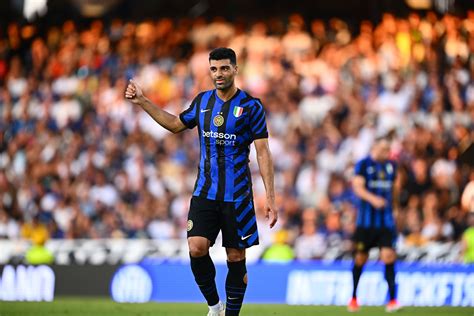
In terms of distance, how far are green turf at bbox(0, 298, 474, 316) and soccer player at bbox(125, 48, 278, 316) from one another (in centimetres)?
305

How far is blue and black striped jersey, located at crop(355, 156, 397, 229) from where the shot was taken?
1265 cm

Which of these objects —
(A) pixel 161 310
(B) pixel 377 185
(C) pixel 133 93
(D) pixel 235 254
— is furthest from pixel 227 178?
(B) pixel 377 185

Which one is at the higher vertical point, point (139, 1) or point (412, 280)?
point (139, 1)

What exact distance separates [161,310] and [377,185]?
314 cm

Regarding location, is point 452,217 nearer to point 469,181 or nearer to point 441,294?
point 469,181

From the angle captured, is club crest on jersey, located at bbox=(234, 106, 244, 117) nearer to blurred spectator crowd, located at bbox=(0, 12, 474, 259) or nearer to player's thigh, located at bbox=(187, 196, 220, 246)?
player's thigh, located at bbox=(187, 196, 220, 246)

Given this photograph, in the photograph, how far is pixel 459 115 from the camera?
61.6 feet

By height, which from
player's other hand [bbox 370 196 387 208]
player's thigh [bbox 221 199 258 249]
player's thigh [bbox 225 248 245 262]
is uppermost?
player's thigh [bbox 221 199 258 249]

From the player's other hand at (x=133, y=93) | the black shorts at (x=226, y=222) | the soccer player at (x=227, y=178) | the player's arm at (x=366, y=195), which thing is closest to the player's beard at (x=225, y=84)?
the soccer player at (x=227, y=178)

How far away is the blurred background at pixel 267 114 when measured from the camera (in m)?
17.1

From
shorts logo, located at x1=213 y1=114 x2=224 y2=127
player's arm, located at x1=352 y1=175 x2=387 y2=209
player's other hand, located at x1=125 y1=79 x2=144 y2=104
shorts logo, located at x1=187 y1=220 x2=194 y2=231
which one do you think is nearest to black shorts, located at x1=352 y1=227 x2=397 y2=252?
player's arm, located at x1=352 y1=175 x2=387 y2=209

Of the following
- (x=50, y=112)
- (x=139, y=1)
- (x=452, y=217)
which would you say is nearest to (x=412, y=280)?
(x=452, y=217)

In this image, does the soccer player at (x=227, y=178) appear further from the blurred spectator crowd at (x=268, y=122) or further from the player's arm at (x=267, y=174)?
the blurred spectator crowd at (x=268, y=122)

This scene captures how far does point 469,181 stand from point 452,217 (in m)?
0.83
